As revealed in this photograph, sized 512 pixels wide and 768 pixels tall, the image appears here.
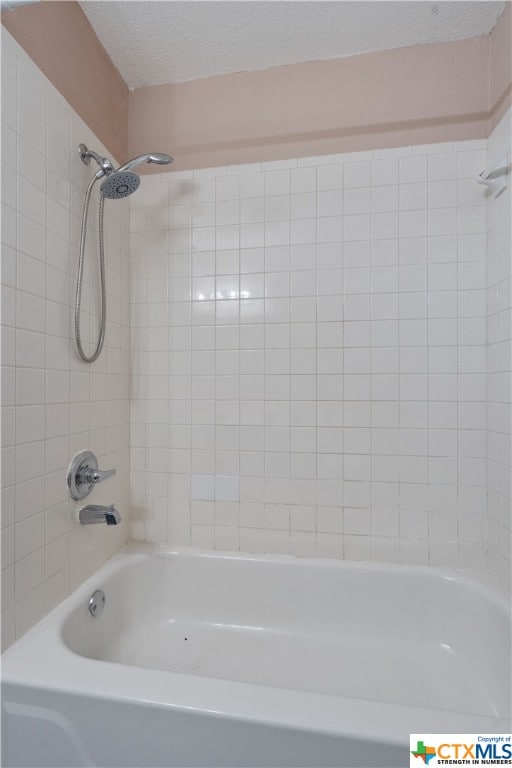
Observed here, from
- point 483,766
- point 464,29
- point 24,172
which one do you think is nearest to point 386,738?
point 483,766

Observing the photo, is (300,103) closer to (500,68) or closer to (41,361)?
(500,68)

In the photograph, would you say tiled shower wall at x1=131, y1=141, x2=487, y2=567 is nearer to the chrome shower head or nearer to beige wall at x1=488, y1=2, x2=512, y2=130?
beige wall at x1=488, y1=2, x2=512, y2=130

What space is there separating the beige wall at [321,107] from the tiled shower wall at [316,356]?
0.26 feet

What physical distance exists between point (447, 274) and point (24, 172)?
141 centimetres

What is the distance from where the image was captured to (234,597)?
1.48 meters

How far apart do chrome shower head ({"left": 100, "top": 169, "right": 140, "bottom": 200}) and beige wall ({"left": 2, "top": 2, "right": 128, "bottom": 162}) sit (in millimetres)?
321

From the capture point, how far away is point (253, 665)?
4.26 ft

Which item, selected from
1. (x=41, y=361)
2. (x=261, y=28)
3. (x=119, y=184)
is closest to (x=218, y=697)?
(x=41, y=361)

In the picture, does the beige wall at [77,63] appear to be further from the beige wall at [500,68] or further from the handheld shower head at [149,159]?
Result: the beige wall at [500,68]

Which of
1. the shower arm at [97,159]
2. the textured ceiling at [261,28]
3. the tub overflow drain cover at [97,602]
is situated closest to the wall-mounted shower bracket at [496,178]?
the textured ceiling at [261,28]

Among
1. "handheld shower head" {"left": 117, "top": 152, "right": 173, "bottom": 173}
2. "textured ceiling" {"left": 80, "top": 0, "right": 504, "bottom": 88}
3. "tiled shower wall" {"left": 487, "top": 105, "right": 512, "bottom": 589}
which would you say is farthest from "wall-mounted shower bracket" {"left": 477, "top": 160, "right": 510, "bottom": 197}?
"handheld shower head" {"left": 117, "top": 152, "right": 173, "bottom": 173}

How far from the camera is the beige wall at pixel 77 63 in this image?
108 cm

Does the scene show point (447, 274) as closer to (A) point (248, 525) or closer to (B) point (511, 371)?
(B) point (511, 371)

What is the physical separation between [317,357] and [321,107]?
990mm
